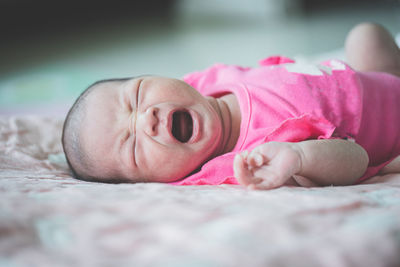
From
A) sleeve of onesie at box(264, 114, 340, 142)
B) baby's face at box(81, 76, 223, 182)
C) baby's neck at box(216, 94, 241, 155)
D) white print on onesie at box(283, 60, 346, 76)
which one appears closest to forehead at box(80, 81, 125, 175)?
baby's face at box(81, 76, 223, 182)

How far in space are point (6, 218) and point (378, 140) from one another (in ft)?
2.97

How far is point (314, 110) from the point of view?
0.82 m

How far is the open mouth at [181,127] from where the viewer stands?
0.89 m

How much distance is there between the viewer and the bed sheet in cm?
32

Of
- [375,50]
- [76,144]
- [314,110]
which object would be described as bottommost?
[76,144]

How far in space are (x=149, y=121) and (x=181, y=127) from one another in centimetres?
13

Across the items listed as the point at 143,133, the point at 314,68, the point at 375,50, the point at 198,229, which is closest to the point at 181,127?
the point at 143,133

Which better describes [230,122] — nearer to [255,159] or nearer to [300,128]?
[300,128]

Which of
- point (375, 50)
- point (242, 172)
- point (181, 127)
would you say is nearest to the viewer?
point (242, 172)

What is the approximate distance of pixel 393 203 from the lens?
19.2 inches

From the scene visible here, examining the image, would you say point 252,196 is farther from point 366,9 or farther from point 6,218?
point 366,9

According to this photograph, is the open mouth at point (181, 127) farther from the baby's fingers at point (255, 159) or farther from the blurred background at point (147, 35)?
the blurred background at point (147, 35)

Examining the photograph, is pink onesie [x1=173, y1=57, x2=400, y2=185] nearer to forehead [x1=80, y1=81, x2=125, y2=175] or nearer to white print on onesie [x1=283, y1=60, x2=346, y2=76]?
white print on onesie [x1=283, y1=60, x2=346, y2=76]

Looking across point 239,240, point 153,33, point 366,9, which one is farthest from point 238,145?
point 366,9
